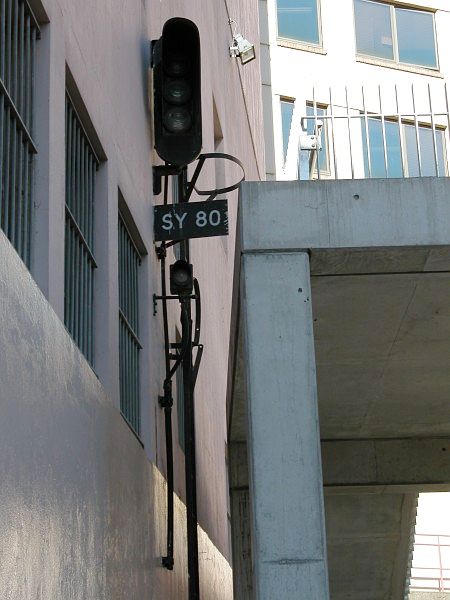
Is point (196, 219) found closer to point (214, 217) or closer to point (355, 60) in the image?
point (214, 217)

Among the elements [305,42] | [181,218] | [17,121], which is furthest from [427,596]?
[17,121]

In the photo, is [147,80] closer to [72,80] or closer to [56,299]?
[72,80]

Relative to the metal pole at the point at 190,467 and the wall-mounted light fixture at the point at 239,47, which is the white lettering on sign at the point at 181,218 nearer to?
the metal pole at the point at 190,467

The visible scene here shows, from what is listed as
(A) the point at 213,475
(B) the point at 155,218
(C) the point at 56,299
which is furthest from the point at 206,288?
(C) the point at 56,299

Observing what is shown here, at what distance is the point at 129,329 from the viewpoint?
9.23m

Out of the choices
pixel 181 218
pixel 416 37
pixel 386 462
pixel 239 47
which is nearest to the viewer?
pixel 181 218

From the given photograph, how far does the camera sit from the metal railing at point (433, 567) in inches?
1190

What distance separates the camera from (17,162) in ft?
20.1

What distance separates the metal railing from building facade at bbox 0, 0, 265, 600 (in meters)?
18.8

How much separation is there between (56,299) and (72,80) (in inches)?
60.0

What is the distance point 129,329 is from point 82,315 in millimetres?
1618

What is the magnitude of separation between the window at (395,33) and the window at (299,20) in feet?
3.84

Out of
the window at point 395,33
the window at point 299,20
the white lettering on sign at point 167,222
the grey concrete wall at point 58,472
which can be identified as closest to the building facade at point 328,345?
the grey concrete wall at point 58,472

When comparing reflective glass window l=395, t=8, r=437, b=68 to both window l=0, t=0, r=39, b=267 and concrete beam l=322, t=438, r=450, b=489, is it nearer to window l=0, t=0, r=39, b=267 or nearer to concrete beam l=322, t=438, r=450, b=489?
concrete beam l=322, t=438, r=450, b=489
